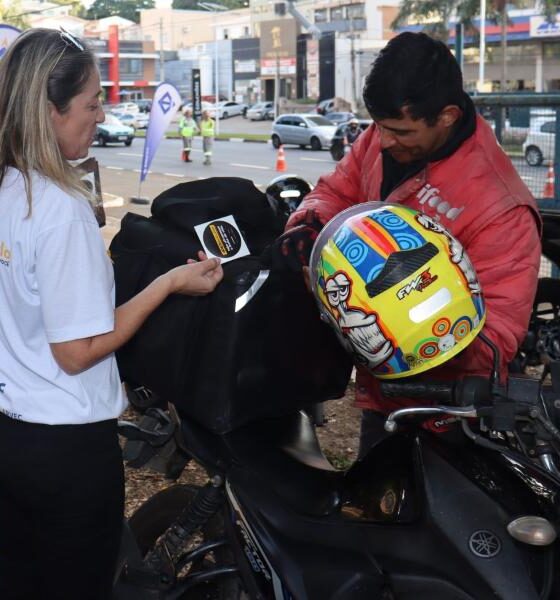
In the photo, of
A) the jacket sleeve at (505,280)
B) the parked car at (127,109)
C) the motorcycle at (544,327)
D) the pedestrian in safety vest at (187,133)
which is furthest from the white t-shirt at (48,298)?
the parked car at (127,109)

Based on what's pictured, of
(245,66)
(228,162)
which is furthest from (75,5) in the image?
(228,162)

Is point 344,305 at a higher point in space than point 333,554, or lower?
higher

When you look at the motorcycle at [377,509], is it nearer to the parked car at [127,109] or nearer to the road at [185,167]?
the road at [185,167]

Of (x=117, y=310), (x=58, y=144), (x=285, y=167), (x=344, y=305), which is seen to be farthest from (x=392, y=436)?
(x=285, y=167)

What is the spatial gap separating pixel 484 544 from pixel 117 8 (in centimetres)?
12809

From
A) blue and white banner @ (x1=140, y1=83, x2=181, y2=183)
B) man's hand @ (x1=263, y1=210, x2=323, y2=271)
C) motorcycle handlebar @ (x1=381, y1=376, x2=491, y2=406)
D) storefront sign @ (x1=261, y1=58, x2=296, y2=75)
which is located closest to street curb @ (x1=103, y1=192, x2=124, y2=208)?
blue and white banner @ (x1=140, y1=83, x2=181, y2=183)

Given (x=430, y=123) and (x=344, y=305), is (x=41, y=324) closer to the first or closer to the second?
(x=344, y=305)

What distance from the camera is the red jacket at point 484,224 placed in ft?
7.40

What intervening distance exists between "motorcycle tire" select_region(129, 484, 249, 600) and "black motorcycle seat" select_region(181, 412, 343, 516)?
0.26 metres

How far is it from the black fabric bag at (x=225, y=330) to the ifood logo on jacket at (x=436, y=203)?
42cm

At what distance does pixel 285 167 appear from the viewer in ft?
89.0

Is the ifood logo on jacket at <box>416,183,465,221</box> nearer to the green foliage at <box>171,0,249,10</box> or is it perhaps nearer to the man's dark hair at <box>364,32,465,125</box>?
the man's dark hair at <box>364,32,465,125</box>

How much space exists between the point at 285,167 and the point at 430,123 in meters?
24.8

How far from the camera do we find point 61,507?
2359mm
